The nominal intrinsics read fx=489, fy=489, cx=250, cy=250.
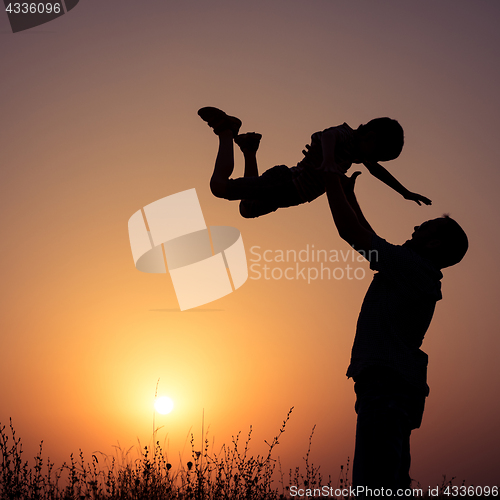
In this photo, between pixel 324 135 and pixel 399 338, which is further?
pixel 324 135

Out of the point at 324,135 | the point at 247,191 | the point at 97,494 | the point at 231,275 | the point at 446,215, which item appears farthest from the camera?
the point at 231,275

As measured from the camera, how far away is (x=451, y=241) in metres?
2.61

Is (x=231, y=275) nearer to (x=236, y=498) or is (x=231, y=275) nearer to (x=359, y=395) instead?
(x=236, y=498)

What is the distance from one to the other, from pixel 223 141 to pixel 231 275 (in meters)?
3.24

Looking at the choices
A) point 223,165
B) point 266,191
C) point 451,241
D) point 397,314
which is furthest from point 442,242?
point 223,165

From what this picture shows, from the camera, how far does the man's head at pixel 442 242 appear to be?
2613 mm

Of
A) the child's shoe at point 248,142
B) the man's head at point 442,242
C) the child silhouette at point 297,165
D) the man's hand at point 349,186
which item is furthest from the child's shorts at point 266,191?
the man's head at point 442,242

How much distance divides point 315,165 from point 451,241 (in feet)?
4.20

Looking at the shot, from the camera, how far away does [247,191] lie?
3547 mm

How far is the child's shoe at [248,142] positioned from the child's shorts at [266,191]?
1.72ft

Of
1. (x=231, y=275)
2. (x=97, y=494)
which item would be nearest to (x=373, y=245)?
→ (x=97, y=494)

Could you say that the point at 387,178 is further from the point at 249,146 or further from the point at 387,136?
the point at 249,146

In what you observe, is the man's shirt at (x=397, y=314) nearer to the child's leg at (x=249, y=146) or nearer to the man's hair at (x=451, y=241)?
the man's hair at (x=451, y=241)

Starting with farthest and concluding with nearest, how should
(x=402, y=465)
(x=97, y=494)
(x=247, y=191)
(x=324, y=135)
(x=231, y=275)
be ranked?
(x=231, y=275)
(x=97, y=494)
(x=247, y=191)
(x=324, y=135)
(x=402, y=465)
